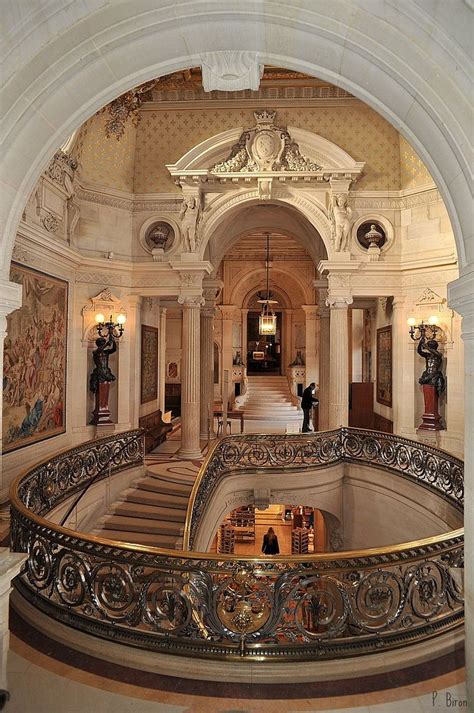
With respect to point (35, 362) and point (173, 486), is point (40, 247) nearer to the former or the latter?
point (35, 362)

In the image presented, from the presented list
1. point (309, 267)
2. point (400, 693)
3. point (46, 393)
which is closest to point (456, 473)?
point (400, 693)

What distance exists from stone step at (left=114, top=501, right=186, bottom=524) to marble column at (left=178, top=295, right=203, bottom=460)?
112 inches

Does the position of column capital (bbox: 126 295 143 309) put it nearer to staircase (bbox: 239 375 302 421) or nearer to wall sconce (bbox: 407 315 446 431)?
wall sconce (bbox: 407 315 446 431)

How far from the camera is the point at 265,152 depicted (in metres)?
10.6

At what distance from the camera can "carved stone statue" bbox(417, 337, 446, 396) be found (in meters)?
10.3

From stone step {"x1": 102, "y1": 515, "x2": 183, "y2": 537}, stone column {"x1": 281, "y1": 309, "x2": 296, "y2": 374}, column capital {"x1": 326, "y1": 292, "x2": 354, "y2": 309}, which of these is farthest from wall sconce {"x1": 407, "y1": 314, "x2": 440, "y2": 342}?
stone column {"x1": 281, "y1": 309, "x2": 296, "y2": 374}

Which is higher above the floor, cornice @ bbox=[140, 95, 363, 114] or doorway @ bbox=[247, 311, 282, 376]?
cornice @ bbox=[140, 95, 363, 114]

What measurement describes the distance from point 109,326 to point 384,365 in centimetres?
742

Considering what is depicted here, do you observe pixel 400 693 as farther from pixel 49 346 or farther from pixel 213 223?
pixel 213 223

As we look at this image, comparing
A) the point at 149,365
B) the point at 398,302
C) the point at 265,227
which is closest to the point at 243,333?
the point at 265,227

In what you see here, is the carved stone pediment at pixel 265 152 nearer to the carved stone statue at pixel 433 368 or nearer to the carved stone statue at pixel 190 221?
the carved stone statue at pixel 190 221

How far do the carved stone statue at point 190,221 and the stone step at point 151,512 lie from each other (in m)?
5.98

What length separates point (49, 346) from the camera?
29.7ft

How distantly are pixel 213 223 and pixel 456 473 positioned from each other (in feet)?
25.1
